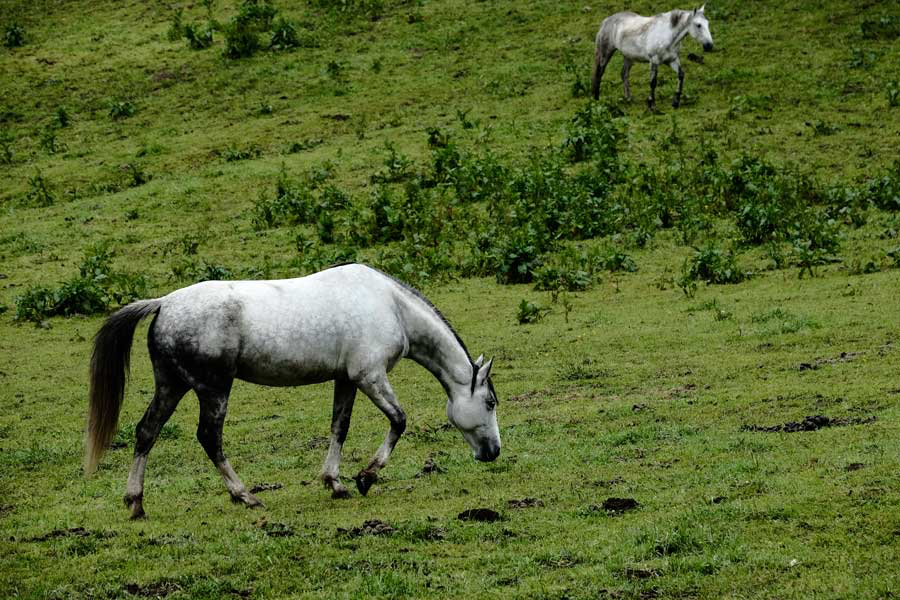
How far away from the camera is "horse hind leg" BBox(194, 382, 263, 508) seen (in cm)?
931

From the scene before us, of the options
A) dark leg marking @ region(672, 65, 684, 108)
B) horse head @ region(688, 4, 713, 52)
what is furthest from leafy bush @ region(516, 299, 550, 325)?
horse head @ region(688, 4, 713, 52)

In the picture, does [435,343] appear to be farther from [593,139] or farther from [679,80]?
[679,80]

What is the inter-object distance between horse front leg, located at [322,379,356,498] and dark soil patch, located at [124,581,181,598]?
2494 millimetres

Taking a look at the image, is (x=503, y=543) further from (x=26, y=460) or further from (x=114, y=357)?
(x=26, y=460)

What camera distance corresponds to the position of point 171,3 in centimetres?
3728

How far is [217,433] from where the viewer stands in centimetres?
934

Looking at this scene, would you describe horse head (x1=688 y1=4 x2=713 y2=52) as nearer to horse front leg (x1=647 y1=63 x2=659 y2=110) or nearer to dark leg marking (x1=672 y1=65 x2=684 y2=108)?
dark leg marking (x1=672 y1=65 x2=684 y2=108)

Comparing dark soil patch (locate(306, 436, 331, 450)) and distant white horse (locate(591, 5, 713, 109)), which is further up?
distant white horse (locate(591, 5, 713, 109))

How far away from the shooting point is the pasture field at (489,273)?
7.88 metres

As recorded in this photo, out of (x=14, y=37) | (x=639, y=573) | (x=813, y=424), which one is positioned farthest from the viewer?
(x=14, y=37)

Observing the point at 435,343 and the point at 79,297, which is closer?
the point at 435,343

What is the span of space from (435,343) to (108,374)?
8.99ft

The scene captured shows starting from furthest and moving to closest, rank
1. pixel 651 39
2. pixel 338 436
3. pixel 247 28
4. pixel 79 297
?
1. pixel 247 28
2. pixel 651 39
3. pixel 79 297
4. pixel 338 436

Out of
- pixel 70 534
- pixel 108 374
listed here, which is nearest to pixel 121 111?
pixel 108 374
